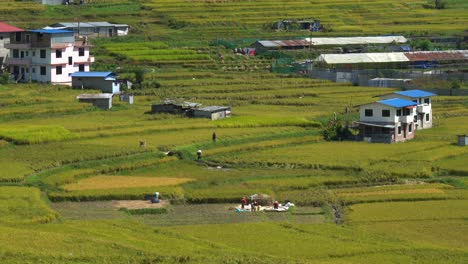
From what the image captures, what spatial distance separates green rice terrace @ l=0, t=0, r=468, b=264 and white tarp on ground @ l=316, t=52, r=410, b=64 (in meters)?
4.80

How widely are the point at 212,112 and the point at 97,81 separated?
8000 mm

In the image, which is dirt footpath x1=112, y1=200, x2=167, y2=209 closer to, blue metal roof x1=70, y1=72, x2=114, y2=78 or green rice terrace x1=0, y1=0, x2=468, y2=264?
green rice terrace x1=0, y1=0, x2=468, y2=264

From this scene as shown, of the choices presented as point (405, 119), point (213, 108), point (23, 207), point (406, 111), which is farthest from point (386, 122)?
point (23, 207)

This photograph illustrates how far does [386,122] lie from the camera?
4016 centimetres

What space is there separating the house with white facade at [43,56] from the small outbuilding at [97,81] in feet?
4.79

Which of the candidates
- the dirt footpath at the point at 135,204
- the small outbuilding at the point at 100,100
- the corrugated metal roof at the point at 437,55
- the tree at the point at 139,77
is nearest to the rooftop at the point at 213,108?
the small outbuilding at the point at 100,100

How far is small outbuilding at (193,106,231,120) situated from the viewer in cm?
4244

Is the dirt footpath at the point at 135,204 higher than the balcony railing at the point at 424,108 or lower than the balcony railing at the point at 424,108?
lower

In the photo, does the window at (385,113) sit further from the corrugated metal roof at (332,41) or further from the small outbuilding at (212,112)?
the corrugated metal roof at (332,41)

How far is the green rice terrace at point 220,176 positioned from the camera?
24.2 m

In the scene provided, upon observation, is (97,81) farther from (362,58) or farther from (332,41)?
(332,41)

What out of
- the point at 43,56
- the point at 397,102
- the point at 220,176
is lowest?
the point at 220,176

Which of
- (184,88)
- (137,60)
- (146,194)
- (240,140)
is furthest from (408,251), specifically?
(137,60)

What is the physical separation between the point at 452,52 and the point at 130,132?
30.8 meters
